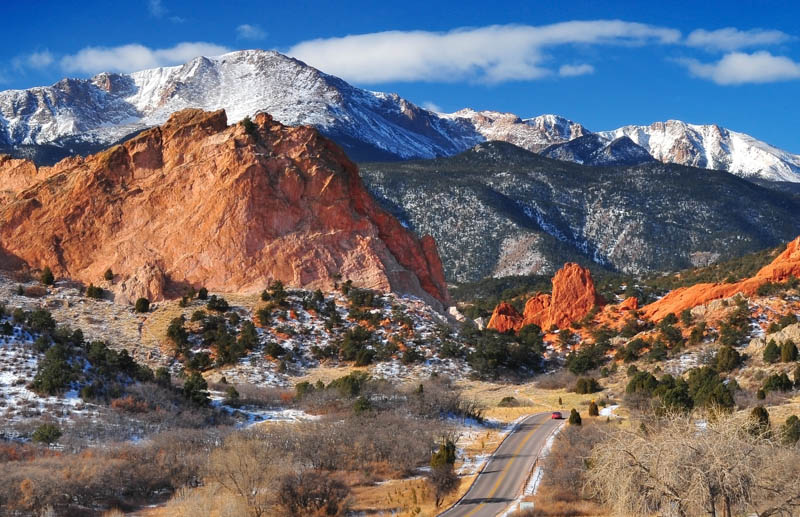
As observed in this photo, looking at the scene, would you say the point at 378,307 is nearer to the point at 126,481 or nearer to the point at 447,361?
the point at 447,361

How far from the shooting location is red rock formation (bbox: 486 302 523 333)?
254ft

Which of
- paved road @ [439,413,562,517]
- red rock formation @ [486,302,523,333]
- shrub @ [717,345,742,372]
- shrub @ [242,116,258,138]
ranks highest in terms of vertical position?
shrub @ [242,116,258,138]

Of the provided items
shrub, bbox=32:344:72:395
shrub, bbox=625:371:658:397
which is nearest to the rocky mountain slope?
shrub, bbox=625:371:658:397

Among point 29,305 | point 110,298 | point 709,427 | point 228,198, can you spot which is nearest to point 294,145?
point 228,198

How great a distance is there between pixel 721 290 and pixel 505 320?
17524mm

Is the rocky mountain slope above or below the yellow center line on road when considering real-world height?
above

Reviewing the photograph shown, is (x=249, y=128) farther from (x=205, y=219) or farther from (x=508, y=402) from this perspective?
(x=508, y=402)

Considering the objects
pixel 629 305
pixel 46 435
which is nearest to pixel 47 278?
pixel 46 435

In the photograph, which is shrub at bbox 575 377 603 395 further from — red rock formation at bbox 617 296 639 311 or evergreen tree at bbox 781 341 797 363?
red rock formation at bbox 617 296 639 311

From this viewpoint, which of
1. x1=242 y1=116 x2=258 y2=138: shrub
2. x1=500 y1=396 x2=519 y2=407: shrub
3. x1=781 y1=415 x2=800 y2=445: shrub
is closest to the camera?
x1=781 y1=415 x2=800 y2=445: shrub

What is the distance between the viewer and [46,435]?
32281 millimetres

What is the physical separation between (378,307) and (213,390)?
16.9 metres

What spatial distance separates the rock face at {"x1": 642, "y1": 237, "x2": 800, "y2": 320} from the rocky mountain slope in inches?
2369

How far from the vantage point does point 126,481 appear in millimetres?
29562
